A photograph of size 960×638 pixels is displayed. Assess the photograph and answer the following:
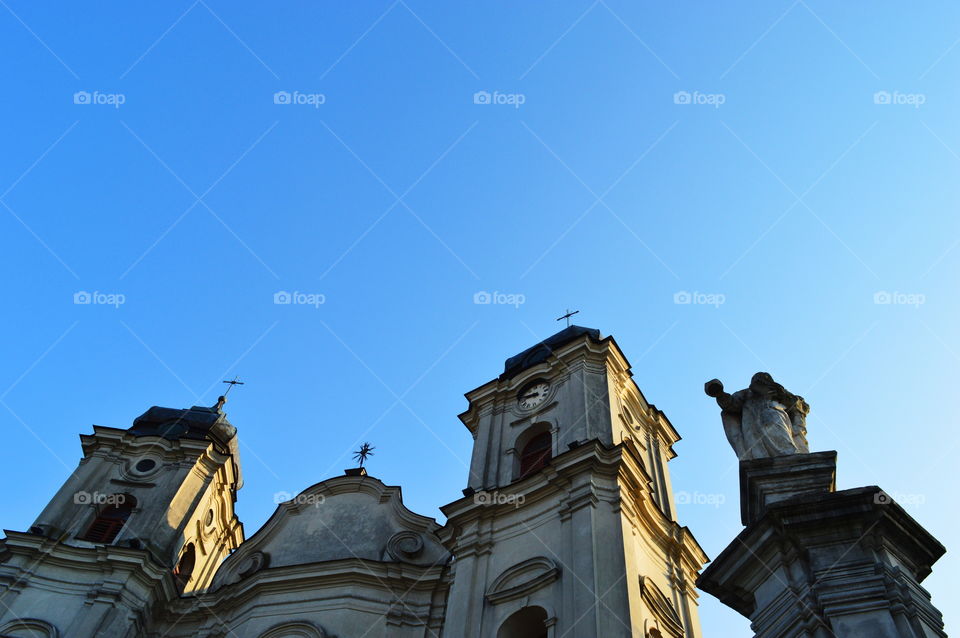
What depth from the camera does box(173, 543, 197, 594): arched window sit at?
21466mm

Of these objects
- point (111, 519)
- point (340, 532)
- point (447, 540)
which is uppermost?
point (111, 519)

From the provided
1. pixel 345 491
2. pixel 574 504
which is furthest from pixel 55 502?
pixel 574 504

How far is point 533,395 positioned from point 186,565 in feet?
33.0

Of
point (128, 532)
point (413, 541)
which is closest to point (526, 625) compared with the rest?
point (413, 541)

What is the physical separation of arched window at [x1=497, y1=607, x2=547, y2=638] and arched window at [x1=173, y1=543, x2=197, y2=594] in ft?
34.8

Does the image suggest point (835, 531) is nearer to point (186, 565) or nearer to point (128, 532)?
point (128, 532)

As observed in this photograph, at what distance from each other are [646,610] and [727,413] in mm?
5763

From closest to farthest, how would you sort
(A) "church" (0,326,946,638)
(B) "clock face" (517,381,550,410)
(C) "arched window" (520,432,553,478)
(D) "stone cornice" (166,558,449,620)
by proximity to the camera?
(A) "church" (0,326,946,638), (D) "stone cornice" (166,558,449,620), (C) "arched window" (520,432,553,478), (B) "clock face" (517,381,550,410)

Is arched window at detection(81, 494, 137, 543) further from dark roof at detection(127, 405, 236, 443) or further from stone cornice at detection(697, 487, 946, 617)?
stone cornice at detection(697, 487, 946, 617)

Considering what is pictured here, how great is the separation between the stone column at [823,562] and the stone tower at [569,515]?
210 inches

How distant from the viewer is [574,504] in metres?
15.0

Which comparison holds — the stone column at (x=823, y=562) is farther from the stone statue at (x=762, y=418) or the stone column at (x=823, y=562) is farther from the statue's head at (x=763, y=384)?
the statue's head at (x=763, y=384)

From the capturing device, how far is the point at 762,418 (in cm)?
880

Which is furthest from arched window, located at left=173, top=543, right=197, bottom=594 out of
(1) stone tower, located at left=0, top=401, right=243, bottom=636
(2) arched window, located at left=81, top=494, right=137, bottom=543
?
(2) arched window, located at left=81, top=494, right=137, bottom=543
